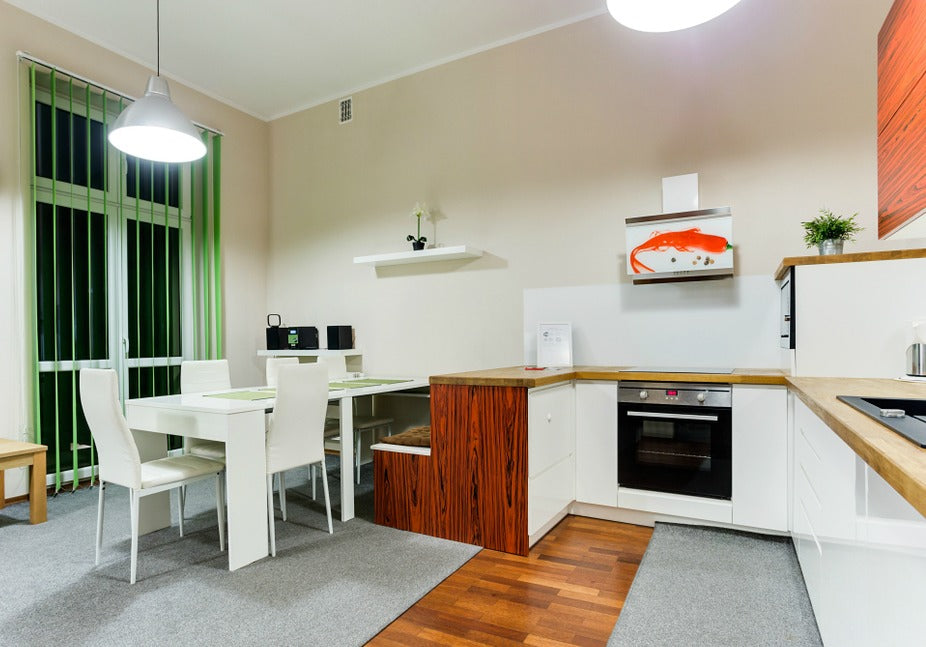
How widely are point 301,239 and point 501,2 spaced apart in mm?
2771

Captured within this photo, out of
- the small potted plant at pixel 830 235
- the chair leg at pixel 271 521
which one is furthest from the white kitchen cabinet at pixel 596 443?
the chair leg at pixel 271 521

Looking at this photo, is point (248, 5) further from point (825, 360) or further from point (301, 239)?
point (825, 360)

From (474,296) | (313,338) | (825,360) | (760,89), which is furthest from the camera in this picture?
(313,338)

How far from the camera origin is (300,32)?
3.89 m

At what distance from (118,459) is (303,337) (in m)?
2.48

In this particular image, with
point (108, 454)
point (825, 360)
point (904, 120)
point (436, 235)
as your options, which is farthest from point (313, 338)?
point (904, 120)

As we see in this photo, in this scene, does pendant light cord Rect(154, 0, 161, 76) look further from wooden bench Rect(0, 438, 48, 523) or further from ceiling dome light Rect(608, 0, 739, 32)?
ceiling dome light Rect(608, 0, 739, 32)

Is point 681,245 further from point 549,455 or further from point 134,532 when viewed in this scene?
point 134,532

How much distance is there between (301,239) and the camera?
5.16 metres

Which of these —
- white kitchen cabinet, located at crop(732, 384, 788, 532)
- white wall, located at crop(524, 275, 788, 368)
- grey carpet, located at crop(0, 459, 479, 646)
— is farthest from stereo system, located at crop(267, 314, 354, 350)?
white kitchen cabinet, located at crop(732, 384, 788, 532)

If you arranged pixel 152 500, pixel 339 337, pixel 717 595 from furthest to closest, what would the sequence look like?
pixel 339 337 < pixel 152 500 < pixel 717 595

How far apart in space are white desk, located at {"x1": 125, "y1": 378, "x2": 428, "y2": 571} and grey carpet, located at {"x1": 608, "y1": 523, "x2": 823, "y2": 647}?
1.61 metres

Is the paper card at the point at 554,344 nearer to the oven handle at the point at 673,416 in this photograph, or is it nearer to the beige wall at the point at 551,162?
the beige wall at the point at 551,162

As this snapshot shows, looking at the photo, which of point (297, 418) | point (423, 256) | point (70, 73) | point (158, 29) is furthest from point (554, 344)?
point (70, 73)
